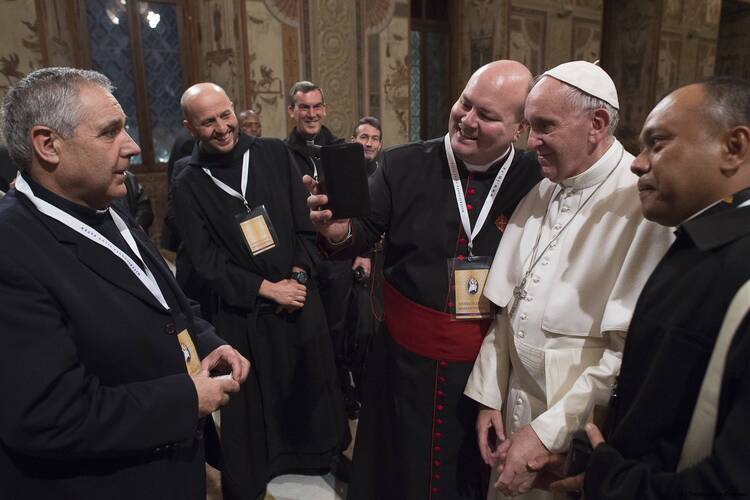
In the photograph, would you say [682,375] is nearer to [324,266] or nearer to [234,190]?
[234,190]

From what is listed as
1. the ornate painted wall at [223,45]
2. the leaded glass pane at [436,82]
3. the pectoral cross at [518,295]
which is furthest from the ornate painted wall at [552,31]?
the pectoral cross at [518,295]

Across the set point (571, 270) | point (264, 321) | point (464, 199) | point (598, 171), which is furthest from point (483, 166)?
point (264, 321)

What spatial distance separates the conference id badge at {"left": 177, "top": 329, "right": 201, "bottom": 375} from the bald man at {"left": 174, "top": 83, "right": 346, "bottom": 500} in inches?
41.1

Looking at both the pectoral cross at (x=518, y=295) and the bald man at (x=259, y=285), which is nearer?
the pectoral cross at (x=518, y=295)

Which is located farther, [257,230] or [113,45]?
[113,45]

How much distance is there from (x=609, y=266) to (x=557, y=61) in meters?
8.86

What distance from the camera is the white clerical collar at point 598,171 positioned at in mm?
1674

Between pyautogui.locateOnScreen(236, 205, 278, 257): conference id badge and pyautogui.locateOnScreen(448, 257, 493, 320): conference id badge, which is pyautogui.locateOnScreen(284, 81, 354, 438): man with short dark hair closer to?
pyautogui.locateOnScreen(236, 205, 278, 257): conference id badge

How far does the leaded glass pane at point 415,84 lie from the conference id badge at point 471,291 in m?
7.03

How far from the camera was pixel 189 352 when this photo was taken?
165cm

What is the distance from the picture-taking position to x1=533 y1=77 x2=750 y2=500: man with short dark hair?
94 cm

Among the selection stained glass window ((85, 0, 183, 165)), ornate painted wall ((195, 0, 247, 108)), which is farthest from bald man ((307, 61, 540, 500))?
stained glass window ((85, 0, 183, 165))

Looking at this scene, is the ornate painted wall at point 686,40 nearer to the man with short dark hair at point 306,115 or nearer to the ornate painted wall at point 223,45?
the ornate painted wall at point 223,45

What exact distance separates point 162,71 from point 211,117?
4.73 metres
